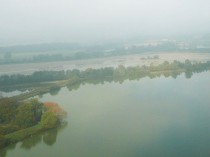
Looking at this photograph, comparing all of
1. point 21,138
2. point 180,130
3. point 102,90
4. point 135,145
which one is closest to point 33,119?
point 21,138

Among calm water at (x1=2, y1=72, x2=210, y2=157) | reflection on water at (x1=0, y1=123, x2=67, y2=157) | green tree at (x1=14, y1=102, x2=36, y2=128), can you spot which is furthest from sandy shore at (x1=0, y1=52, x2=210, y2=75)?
reflection on water at (x1=0, y1=123, x2=67, y2=157)

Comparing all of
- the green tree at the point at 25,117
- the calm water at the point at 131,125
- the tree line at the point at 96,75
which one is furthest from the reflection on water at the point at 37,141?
the tree line at the point at 96,75

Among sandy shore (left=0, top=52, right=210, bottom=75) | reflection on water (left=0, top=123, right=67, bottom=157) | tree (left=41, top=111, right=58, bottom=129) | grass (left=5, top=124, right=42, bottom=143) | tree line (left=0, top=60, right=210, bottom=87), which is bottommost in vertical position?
reflection on water (left=0, top=123, right=67, bottom=157)

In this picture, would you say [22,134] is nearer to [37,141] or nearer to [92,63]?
[37,141]

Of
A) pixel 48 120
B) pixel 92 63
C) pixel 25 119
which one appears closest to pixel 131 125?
pixel 48 120

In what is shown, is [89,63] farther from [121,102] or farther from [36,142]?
[36,142]

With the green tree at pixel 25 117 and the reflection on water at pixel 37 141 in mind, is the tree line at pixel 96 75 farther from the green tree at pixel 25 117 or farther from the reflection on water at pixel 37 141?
the reflection on water at pixel 37 141

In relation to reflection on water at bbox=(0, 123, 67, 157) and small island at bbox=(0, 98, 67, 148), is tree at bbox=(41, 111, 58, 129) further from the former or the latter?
reflection on water at bbox=(0, 123, 67, 157)
